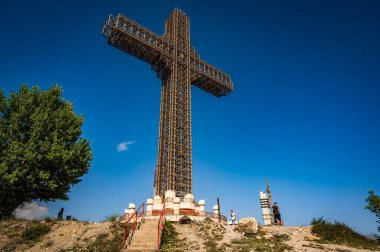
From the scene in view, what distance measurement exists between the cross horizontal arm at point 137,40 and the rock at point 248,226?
55.1ft

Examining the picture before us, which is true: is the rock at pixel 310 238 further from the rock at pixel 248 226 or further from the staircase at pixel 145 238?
the staircase at pixel 145 238

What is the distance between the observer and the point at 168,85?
26047 millimetres

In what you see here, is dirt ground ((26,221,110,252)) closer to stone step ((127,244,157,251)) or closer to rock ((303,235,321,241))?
stone step ((127,244,157,251))

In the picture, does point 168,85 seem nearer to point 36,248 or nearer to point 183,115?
point 183,115

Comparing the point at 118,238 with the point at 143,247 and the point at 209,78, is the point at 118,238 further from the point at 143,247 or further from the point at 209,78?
the point at 209,78

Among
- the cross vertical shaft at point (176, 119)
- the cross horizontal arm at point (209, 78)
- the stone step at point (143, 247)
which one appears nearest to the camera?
the stone step at point (143, 247)

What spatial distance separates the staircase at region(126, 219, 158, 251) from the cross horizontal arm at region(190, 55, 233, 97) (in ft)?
54.8

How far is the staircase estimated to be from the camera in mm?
12242

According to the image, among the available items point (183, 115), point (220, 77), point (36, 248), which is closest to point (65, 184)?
point (36, 248)

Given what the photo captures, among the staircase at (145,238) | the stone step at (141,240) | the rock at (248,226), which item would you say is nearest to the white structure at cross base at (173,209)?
the staircase at (145,238)

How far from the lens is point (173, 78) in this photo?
997 inches

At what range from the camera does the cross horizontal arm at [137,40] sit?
907 inches

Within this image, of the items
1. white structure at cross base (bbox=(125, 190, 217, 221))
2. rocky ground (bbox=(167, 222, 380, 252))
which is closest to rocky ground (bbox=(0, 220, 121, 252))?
white structure at cross base (bbox=(125, 190, 217, 221))

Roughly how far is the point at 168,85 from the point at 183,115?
347 cm
